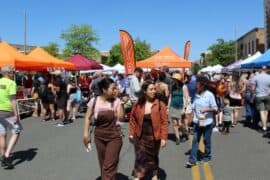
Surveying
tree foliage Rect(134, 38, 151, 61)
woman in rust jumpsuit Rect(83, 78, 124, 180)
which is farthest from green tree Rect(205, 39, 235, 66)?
woman in rust jumpsuit Rect(83, 78, 124, 180)

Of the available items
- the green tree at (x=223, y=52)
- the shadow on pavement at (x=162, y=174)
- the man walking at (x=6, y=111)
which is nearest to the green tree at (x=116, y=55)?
the green tree at (x=223, y=52)

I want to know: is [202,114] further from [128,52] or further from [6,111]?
[128,52]

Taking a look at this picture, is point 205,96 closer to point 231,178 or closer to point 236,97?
point 231,178

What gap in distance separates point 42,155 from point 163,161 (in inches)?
104

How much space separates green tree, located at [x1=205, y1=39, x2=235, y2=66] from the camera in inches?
3226

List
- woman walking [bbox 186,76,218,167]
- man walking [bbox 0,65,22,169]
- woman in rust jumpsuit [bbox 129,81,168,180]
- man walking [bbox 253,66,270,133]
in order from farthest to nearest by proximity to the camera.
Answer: man walking [bbox 253,66,270,133] → man walking [bbox 0,65,22,169] → woman walking [bbox 186,76,218,167] → woman in rust jumpsuit [bbox 129,81,168,180]

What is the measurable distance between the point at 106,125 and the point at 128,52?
43.1 feet

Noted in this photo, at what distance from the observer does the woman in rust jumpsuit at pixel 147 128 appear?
6742 millimetres

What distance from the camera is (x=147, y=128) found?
680 centimetres

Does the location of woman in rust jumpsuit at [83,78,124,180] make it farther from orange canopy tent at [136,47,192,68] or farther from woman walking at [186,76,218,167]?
orange canopy tent at [136,47,192,68]

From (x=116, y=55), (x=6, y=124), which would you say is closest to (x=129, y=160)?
(x=6, y=124)

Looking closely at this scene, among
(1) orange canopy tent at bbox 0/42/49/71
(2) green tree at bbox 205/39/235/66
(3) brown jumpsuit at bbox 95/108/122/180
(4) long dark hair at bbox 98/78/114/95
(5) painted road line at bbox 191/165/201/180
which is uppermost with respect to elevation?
(2) green tree at bbox 205/39/235/66

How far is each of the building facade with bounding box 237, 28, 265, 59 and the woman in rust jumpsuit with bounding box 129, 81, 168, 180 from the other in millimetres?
60483

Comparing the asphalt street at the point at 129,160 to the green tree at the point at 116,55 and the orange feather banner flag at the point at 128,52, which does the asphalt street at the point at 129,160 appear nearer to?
the orange feather banner flag at the point at 128,52
